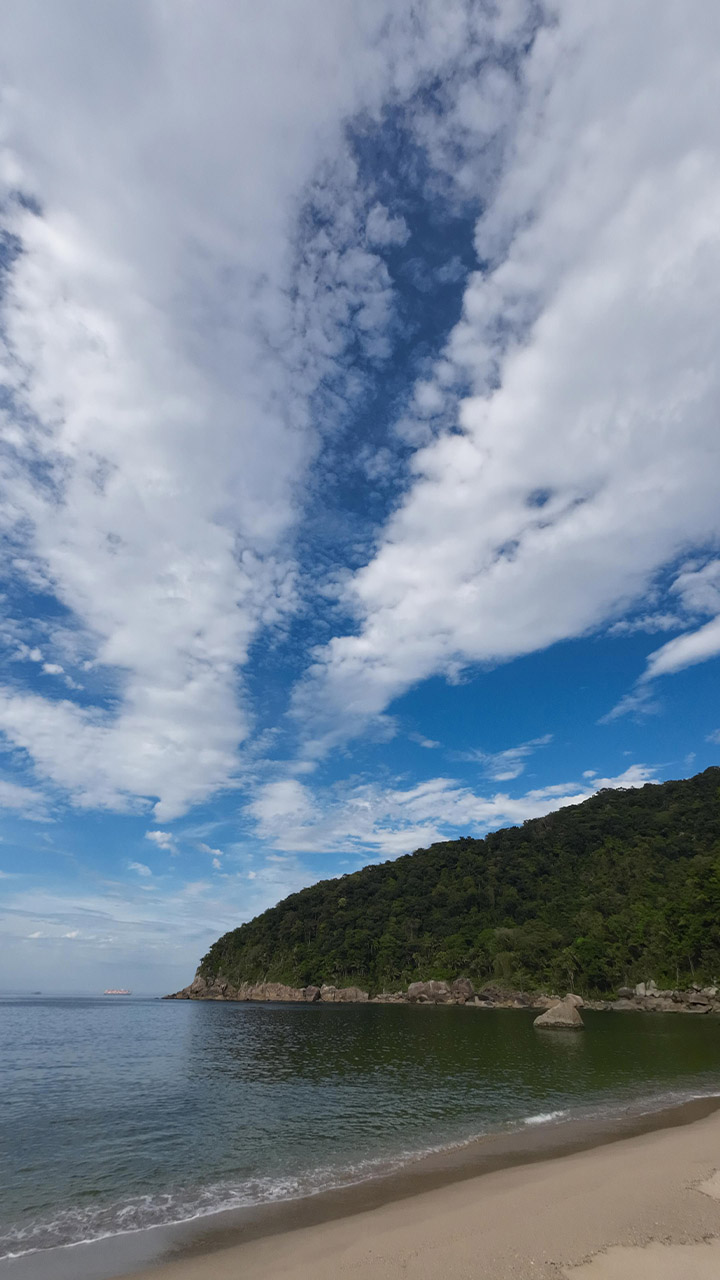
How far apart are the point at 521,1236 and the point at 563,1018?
229 feet

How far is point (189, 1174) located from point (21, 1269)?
8262 millimetres

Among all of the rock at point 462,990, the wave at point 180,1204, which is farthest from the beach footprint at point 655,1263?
the rock at point 462,990

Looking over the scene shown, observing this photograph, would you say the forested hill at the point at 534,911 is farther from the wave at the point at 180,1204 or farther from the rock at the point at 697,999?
the wave at the point at 180,1204

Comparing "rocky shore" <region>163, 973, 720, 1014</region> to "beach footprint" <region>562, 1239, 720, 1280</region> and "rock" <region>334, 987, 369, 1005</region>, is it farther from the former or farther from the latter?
"beach footprint" <region>562, 1239, 720, 1280</region>

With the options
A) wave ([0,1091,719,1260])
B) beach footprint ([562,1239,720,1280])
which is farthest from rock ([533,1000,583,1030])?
beach footprint ([562,1239,720,1280])

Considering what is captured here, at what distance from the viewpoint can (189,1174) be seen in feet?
64.8

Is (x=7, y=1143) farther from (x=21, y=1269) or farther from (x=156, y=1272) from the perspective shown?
(x=156, y=1272)

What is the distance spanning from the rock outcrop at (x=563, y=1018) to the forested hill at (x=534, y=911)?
118 ft

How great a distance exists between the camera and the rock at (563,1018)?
2709 inches

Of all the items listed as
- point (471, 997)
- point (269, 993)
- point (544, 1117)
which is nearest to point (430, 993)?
point (471, 997)

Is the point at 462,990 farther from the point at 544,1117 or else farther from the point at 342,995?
the point at 544,1117

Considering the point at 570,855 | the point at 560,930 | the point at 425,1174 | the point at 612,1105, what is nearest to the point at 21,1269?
the point at 425,1174

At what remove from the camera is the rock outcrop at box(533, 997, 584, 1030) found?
6881 cm

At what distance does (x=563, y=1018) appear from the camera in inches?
2744
